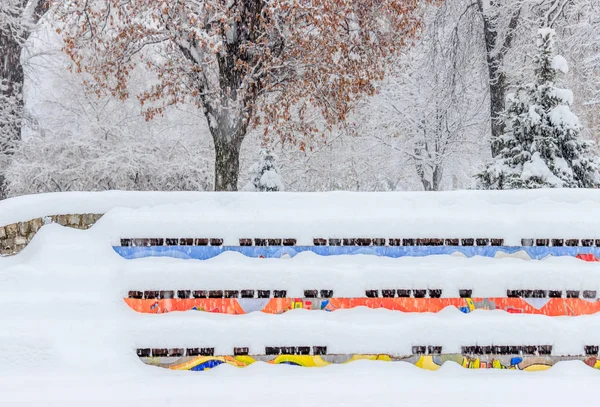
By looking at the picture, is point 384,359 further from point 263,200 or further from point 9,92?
point 9,92

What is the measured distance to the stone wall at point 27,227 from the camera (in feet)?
17.4

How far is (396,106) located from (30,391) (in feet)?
62.0

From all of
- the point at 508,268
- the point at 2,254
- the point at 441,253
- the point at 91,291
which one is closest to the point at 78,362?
the point at 91,291

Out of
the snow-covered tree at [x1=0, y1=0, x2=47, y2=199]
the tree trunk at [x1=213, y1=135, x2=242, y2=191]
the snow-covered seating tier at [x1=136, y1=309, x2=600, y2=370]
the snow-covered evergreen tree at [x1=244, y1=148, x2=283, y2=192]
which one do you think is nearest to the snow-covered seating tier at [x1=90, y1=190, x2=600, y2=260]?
the snow-covered seating tier at [x1=136, y1=309, x2=600, y2=370]

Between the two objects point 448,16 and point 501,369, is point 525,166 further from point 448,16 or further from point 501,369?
point 448,16

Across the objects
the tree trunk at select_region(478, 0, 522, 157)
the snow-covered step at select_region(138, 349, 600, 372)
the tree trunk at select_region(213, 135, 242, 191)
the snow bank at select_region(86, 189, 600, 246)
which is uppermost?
the tree trunk at select_region(478, 0, 522, 157)

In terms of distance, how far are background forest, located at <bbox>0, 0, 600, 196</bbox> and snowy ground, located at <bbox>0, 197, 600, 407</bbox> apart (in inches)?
327

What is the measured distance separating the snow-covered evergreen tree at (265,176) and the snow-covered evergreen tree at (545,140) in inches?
225

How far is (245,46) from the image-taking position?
394 inches

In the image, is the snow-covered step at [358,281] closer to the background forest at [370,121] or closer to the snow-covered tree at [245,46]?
the snow-covered tree at [245,46]

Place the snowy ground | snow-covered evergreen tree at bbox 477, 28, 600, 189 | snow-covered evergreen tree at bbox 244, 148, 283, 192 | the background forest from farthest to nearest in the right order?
the background forest → snow-covered evergreen tree at bbox 244, 148, 283, 192 → snow-covered evergreen tree at bbox 477, 28, 600, 189 → the snowy ground

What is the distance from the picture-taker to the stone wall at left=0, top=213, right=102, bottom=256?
5.29m

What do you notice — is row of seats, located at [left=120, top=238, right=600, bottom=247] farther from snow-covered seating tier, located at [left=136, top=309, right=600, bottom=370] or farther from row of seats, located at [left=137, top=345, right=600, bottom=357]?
row of seats, located at [left=137, top=345, right=600, bottom=357]

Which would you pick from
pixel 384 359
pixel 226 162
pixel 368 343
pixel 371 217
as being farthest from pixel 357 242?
pixel 226 162
